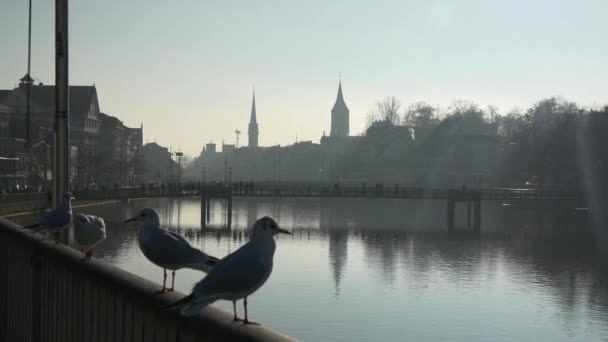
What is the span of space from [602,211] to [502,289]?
55469 millimetres

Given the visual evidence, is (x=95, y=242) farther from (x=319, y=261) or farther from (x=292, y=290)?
(x=319, y=261)

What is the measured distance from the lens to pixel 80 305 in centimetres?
624

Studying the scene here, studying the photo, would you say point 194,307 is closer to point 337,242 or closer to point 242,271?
point 242,271

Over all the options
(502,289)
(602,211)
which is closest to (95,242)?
(502,289)

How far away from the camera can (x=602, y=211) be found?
94.1 metres

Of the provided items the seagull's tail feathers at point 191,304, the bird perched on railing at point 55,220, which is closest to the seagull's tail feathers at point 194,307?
the seagull's tail feathers at point 191,304

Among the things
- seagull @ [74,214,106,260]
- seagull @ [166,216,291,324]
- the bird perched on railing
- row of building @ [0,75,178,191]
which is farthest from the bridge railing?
row of building @ [0,75,178,191]

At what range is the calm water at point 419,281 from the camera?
34.2 meters

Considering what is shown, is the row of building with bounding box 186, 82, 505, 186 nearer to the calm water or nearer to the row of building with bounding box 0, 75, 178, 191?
the row of building with bounding box 0, 75, 178, 191

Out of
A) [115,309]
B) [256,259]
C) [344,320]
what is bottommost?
Answer: [344,320]

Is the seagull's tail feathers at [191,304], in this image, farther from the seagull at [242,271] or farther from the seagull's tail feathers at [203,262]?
the seagull's tail feathers at [203,262]

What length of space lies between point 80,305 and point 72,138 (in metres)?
144

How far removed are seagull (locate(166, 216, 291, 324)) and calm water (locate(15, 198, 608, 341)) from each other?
26996 mm

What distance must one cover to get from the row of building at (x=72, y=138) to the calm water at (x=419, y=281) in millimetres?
31633
